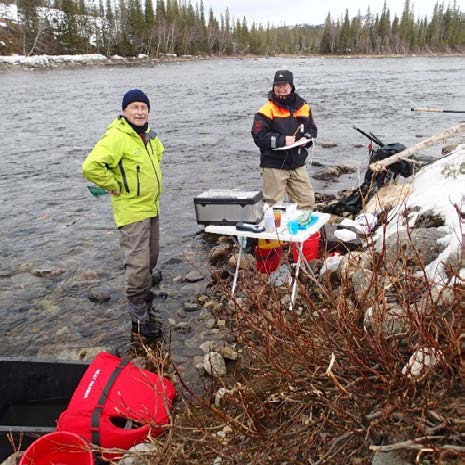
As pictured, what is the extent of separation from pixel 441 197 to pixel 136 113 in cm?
341

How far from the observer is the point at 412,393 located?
2242 mm

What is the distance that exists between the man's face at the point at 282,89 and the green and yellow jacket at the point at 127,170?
170 centimetres

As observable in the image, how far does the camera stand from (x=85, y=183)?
992 cm

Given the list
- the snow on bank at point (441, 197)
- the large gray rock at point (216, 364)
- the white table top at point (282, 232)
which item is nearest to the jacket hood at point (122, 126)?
the white table top at point (282, 232)

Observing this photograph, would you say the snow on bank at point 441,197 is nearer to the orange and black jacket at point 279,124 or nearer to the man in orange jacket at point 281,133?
the man in orange jacket at point 281,133

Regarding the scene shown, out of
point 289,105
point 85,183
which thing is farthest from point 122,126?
point 85,183

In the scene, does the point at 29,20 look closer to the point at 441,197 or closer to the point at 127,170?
the point at 127,170

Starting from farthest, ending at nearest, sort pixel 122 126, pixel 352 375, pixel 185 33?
pixel 185 33 < pixel 122 126 < pixel 352 375

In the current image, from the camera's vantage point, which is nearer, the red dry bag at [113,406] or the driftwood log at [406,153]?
the red dry bag at [113,406]

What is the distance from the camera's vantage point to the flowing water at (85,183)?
197 inches

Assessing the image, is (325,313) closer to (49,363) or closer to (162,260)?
(49,363)

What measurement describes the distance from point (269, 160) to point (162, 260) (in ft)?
6.46

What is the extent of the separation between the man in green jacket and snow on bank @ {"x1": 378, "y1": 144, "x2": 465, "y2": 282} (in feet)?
7.37

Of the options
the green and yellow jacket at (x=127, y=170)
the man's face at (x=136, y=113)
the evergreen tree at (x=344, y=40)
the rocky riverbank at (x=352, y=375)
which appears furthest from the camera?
the evergreen tree at (x=344, y=40)
